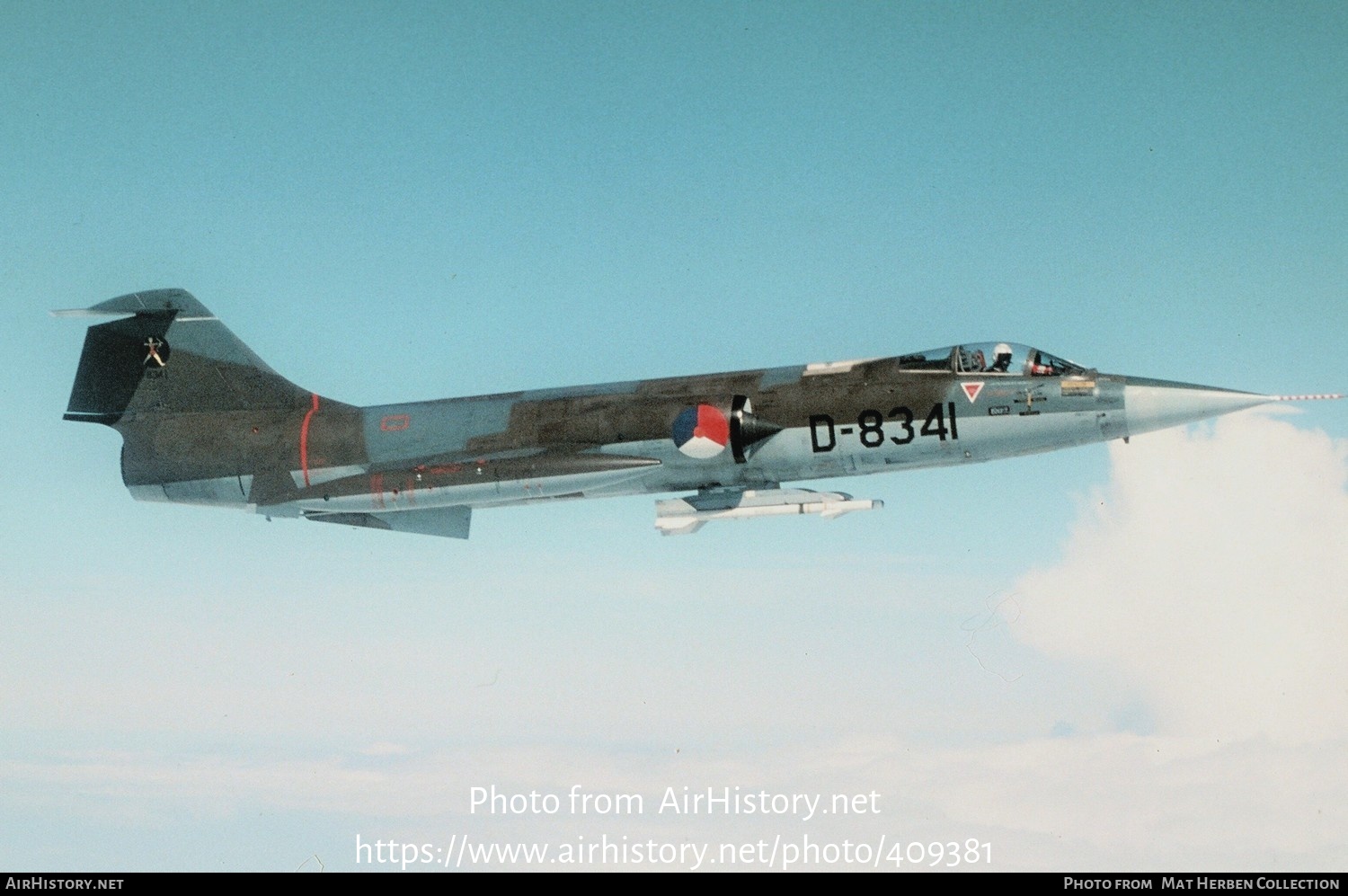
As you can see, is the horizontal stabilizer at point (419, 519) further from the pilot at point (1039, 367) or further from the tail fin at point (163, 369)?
the pilot at point (1039, 367)

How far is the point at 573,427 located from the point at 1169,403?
1091cm

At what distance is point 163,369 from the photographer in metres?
28.4

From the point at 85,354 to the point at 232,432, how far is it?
4.03 meters

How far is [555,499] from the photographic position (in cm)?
2534

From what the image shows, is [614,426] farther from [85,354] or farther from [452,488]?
[85,354]

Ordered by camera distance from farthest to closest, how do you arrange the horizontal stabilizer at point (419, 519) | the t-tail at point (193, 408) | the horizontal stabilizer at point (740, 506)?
the t-tail at point (193, 408) < the horizontal stabilizer at point (419, 519) < the horizontal stabilizer at point (740, 506)

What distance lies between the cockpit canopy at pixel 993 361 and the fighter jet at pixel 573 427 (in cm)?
3

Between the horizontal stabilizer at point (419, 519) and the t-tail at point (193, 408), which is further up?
the t-tail at point (193, 408)

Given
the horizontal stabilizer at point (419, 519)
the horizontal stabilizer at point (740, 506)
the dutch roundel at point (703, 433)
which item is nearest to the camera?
the horizontal stabilizer at point (740, 506)

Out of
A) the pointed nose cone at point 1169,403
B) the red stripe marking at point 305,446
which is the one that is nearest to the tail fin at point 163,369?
the red stripe marking at point 305,446

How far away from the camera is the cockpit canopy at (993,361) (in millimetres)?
23078
